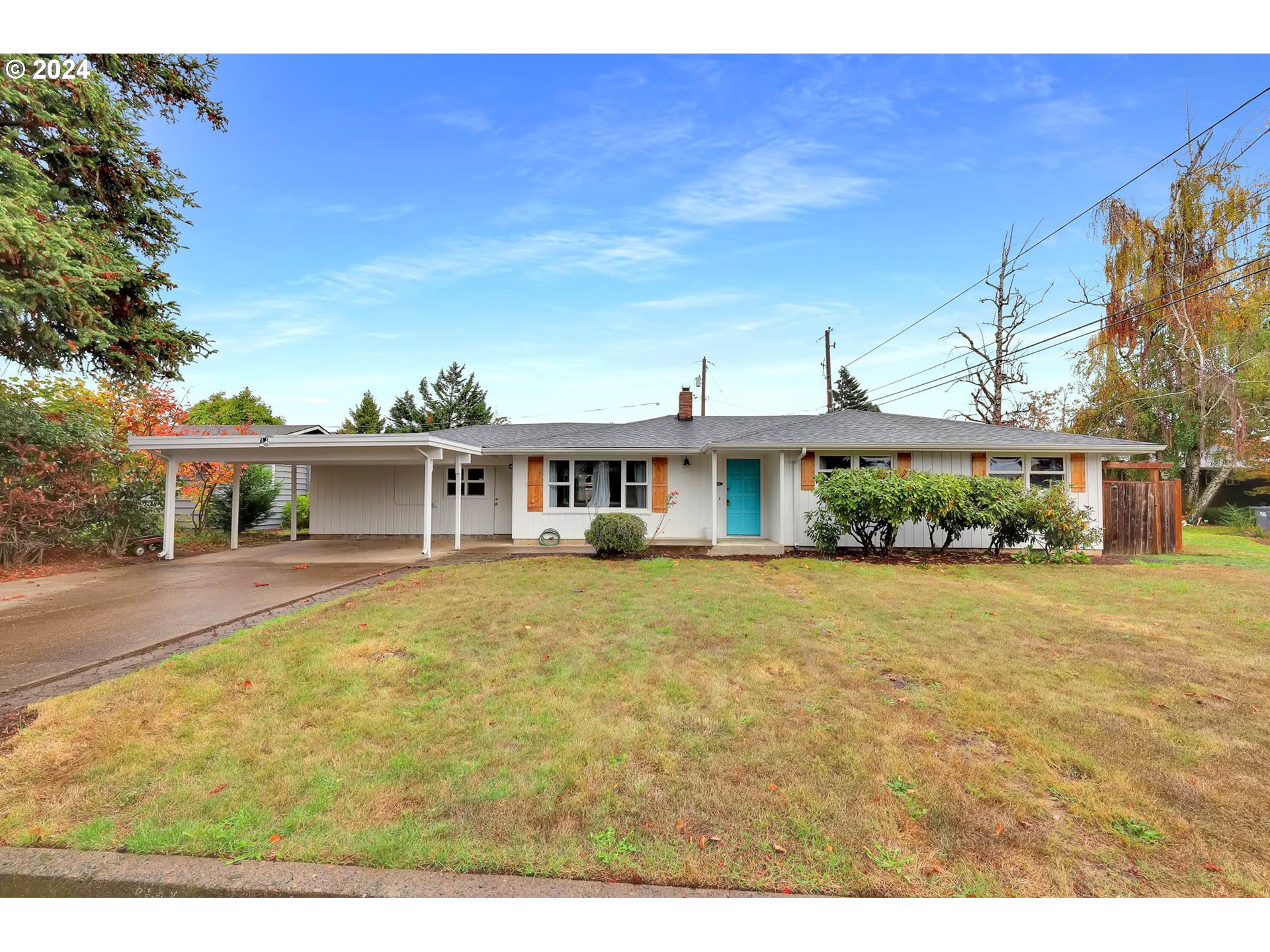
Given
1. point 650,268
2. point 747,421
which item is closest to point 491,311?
point 650,268

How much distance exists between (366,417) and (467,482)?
1009 inches

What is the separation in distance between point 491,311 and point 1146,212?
25.1 metres

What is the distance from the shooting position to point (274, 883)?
2.13 metres

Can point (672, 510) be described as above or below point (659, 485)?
below

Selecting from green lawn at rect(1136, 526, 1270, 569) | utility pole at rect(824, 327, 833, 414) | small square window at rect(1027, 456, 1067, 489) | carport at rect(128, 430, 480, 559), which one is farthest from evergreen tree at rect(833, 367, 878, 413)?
carport at rect(128, 430, 480, 559)

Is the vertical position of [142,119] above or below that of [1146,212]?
below

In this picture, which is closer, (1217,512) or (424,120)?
(424,120)

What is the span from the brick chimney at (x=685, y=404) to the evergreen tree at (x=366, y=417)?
26695 millimetres

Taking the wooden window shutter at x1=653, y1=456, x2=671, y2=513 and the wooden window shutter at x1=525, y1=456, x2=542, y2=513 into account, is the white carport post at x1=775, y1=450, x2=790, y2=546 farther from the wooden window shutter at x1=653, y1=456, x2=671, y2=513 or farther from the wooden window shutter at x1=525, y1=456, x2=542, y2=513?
the wooden window shutter at x1=525, y1=456, x2=542, y2=513

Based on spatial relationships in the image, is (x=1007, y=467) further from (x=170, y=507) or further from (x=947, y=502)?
(x=170, y=507)

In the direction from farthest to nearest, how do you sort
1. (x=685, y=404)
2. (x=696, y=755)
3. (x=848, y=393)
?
1. (x=848, y=393)
2. (x=685, y=404)
3. (x=696, y=755)

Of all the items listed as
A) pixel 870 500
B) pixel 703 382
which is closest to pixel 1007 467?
pixel 870 500
